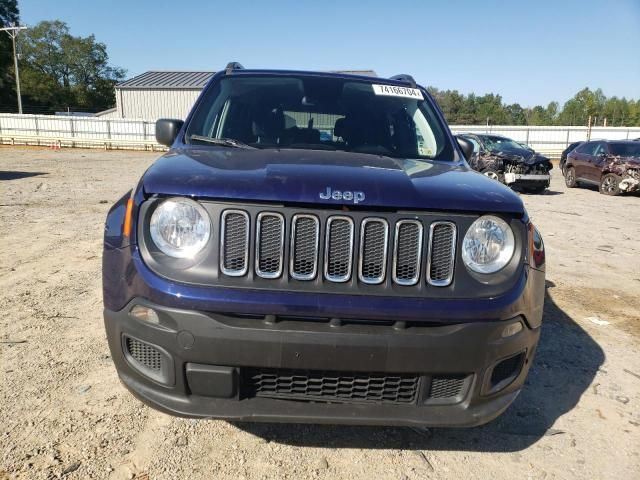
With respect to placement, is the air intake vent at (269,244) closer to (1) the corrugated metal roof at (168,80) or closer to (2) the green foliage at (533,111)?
(1) the corrugated metal roof at (168,80)

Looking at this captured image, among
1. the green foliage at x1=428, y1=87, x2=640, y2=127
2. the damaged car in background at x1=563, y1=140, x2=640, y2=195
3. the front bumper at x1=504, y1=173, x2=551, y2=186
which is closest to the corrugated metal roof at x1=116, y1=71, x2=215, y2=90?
the damaged car in background at x1=563, y1=140, x2=640, y2=195

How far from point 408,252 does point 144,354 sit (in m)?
1.17

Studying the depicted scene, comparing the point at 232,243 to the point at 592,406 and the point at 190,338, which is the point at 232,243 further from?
the point at 592,406

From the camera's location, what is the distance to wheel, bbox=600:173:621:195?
14.2 m

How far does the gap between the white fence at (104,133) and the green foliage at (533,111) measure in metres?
49.5

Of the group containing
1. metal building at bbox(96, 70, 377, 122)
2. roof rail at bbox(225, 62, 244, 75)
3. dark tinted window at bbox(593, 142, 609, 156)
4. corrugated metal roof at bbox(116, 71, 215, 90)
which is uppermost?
corrugated metal roof at bbox(116, 71, 215, 90)

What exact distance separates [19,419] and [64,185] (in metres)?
11.0

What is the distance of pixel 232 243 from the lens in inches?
77.7

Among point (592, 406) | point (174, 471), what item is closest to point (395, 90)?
point (592, 406)

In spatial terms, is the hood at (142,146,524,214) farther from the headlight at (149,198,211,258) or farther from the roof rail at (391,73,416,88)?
the roof rail at (391,73,416,88)

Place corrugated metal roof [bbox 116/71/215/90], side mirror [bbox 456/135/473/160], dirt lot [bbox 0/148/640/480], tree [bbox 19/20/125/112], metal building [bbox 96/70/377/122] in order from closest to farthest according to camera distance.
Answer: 1. dirt lot [bbox 0/148/640/480]
2. side mirror [bbox 456/135/473/160]
3. metal building [bbox 96/70/377/122]
4. corrugated metal roof [bbox 116/71/215/90]
5. tree [bbox 19/20/125/112]

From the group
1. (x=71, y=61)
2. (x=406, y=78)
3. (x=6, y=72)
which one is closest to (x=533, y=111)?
(x=71, y=61)

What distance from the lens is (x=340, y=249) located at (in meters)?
2.00

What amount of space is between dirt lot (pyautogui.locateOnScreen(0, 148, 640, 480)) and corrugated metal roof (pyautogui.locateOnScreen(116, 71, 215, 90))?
37.8 m
